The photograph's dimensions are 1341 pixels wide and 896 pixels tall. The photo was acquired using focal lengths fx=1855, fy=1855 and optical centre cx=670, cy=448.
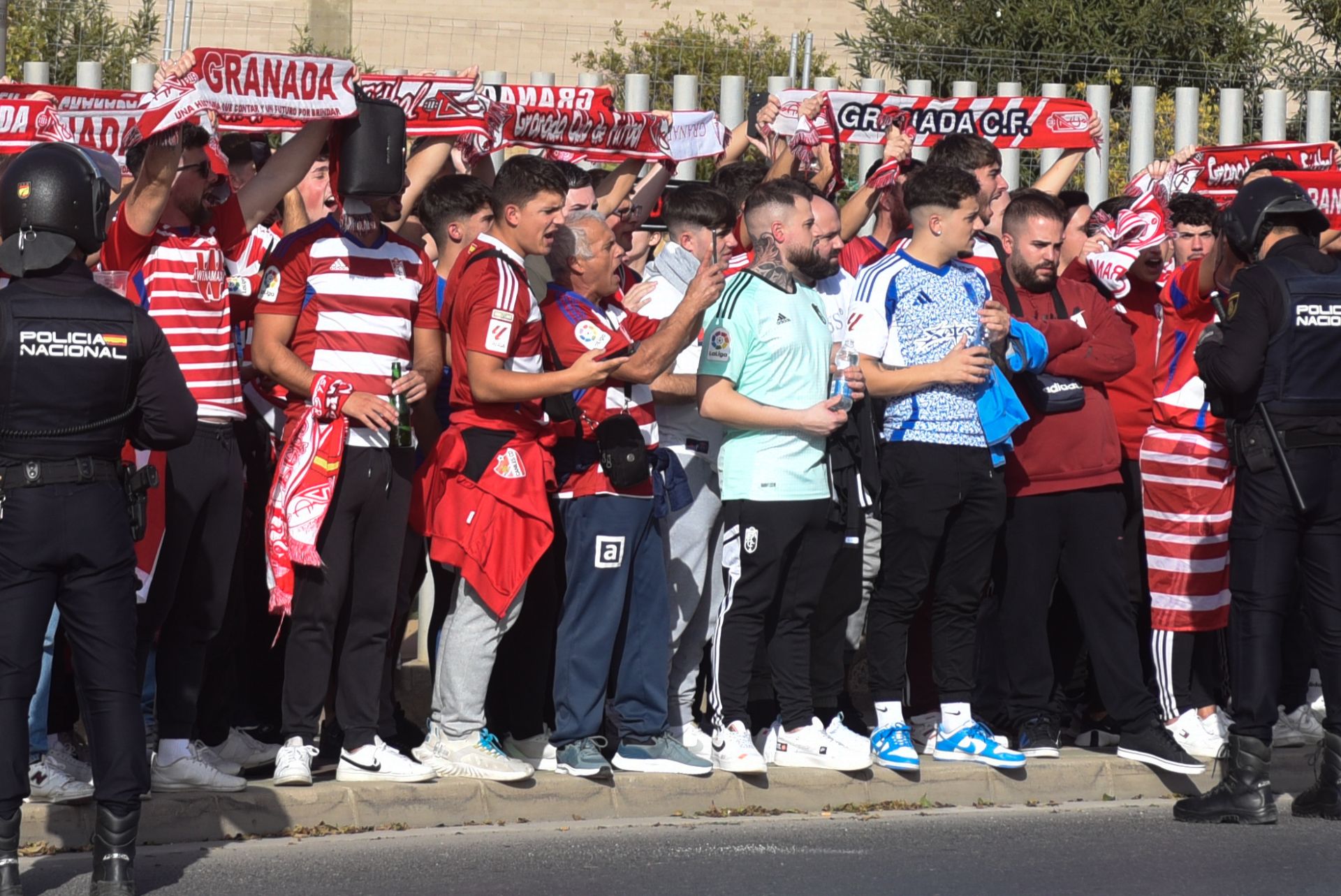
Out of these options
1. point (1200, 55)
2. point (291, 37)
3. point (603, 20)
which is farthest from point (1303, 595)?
point (603, 20)

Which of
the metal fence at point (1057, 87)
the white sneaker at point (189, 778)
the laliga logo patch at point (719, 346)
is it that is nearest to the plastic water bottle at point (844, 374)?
the laliga logo patch at point (719, 346)

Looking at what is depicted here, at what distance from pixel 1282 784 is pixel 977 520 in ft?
6.27

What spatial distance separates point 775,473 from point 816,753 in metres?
1.13

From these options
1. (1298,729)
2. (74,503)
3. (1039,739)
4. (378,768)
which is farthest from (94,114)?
(1298,729)

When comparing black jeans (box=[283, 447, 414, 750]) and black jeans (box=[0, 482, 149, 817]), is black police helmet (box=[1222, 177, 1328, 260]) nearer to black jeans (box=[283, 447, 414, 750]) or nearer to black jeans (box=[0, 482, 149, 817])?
black jeans (box=[283, 447, 414, 750])

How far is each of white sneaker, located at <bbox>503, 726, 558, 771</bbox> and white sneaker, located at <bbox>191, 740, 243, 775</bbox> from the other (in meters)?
1.09

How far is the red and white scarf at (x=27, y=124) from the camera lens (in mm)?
7254

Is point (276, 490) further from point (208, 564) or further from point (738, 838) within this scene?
point (738, 838)

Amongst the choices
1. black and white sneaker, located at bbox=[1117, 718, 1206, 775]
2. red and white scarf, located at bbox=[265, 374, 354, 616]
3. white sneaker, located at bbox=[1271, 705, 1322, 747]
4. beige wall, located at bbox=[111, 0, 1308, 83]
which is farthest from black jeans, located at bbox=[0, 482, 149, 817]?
beige wall, located at bbox=[111, 0, 1308, 83]

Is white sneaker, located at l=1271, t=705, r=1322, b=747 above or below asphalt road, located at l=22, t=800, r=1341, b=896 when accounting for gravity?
above

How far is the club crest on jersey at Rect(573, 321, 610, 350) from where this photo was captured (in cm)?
714

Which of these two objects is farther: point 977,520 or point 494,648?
point 977,520

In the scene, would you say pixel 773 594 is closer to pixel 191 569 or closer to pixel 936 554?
pixel 936 554

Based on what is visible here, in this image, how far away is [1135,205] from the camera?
8.32 m
